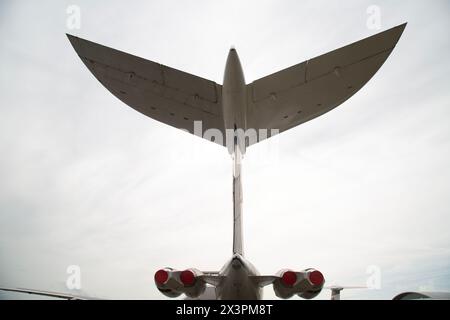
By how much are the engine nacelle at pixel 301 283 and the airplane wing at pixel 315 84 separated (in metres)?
3.24

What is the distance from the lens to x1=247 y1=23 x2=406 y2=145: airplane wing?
5945 mm

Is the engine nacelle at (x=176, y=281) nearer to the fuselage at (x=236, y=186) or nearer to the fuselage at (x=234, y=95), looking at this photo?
the fuselage at (x=236, y=186)

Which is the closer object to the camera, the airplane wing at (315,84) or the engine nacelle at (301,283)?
the engine nacelle at (301,283)

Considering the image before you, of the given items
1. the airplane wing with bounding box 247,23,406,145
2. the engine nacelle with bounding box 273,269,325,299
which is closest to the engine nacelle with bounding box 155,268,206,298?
the engine nacelle with bounding box 273,269,325,299

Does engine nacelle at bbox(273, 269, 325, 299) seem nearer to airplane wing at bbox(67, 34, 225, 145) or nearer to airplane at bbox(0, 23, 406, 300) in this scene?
airplane at bbox(0, 23, 406, 300)

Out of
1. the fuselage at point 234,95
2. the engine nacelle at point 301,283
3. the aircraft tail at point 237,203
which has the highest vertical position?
the fuselage at point 234,95

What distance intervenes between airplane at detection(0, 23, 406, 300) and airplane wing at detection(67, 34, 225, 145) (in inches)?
0.7

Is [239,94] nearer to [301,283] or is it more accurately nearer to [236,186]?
[236,186]

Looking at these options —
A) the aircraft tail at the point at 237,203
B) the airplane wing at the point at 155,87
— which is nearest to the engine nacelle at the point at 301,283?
the aircraft tail at the point at 237,203


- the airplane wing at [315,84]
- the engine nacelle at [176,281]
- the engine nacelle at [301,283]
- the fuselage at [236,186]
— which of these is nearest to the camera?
the engine nacelle at [176,281]

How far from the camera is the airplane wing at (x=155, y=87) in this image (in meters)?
6.20
